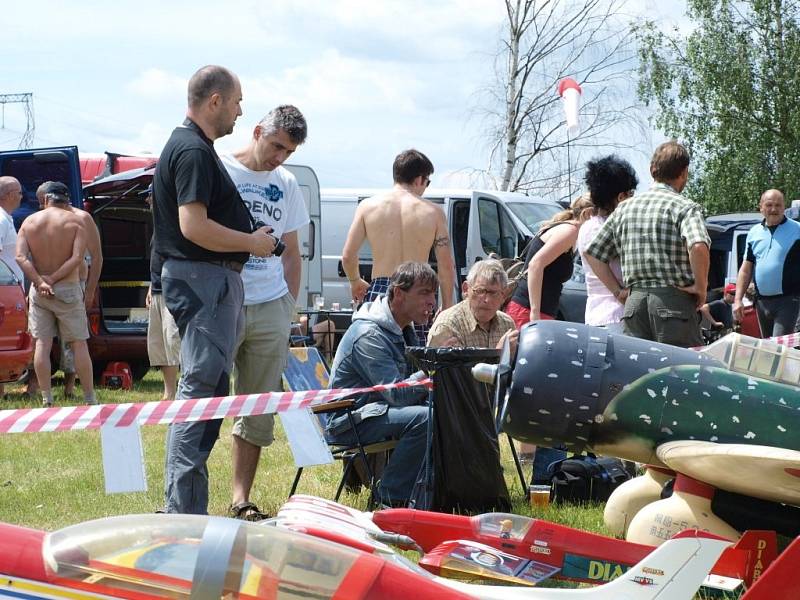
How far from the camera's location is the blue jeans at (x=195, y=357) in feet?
13.5

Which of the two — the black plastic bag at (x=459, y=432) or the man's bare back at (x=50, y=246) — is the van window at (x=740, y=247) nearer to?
the man's bare back at (x=50, y=246)

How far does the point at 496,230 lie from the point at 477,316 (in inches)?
306

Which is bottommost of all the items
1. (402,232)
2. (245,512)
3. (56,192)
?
(245,512)

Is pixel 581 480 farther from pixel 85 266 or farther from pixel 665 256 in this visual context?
pixel 85 266

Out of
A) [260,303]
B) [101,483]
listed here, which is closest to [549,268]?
[260,303]

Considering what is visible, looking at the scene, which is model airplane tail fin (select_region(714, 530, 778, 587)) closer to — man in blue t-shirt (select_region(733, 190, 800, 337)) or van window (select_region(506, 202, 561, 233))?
man in blue t-shirt (select_region(733, 190, 800, 337))

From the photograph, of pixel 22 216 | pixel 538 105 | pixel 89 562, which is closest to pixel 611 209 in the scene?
pixel 89 562

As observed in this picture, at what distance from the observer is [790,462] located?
10.5 feet

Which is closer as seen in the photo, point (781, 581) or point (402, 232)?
point (781, 581)

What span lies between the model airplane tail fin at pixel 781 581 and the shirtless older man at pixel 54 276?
21.1 ft

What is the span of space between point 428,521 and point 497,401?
0.49 metres

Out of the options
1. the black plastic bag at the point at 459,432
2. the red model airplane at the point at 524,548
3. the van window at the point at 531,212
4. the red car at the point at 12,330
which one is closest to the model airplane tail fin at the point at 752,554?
the red model airplane at the point at 524,548

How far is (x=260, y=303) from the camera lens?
466 cm

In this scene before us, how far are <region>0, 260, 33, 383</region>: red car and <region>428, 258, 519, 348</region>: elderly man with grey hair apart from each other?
13.7 feet
